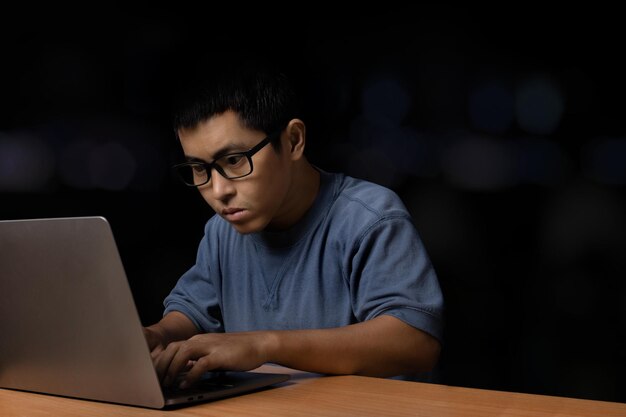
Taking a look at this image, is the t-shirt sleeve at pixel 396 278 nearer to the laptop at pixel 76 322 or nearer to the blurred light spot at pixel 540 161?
the laptop at pixel 76 322

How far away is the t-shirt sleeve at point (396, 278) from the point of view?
4.20 ft

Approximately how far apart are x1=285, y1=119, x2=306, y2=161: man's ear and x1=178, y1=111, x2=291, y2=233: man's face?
73 millimetres

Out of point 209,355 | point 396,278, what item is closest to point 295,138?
point 396,278

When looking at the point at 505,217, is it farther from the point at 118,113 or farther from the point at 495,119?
the point at 118,113

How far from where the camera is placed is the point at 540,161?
94.0 inches

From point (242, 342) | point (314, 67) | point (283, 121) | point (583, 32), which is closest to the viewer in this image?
point (242, 342)

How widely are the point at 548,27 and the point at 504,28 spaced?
0.40 ft

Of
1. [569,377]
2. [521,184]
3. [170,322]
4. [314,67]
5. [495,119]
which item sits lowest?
[569,377]

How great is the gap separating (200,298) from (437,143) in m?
1.06

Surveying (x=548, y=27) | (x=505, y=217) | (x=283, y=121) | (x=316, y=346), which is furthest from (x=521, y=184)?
(x=316, y=346)

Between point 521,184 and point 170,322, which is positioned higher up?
point 521,184

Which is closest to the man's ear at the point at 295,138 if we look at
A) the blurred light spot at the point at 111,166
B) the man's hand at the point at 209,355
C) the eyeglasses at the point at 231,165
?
the eyeglasses at the point at 231,165

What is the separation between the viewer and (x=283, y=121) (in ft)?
4.85

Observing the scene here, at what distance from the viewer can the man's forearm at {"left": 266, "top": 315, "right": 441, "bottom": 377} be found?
1124 mm
